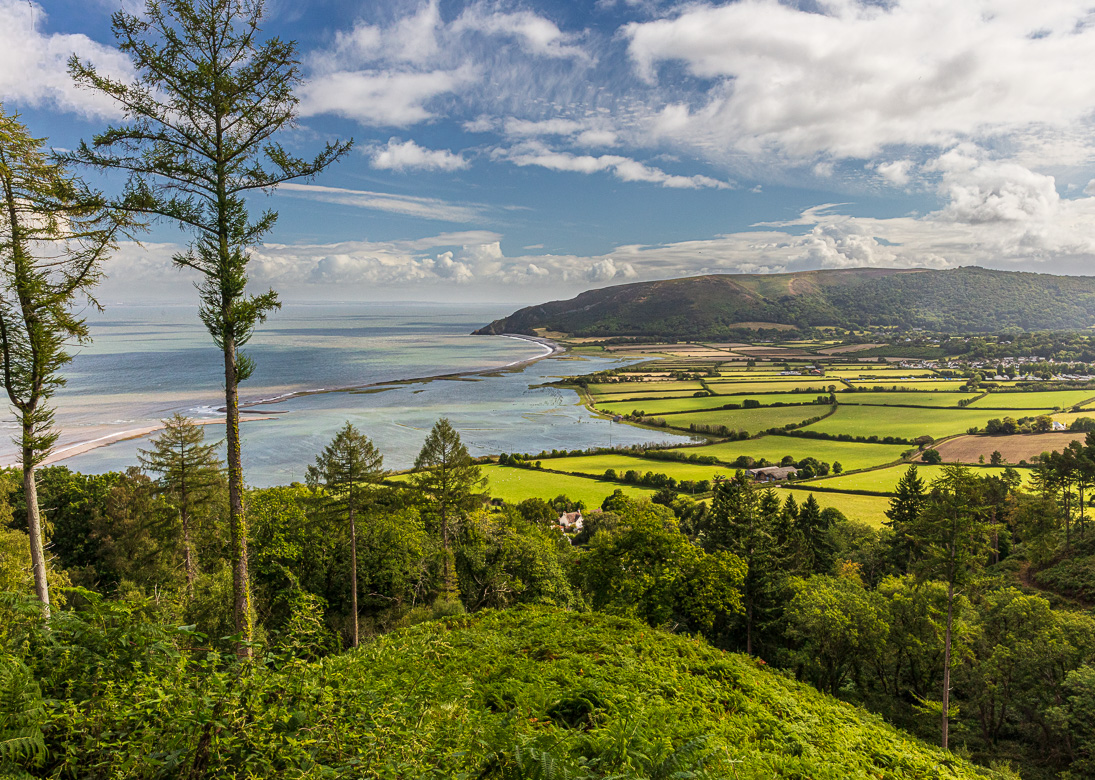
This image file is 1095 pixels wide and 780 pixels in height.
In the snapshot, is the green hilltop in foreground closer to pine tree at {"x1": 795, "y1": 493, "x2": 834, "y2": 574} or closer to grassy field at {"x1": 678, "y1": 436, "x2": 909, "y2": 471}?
pine tree at {"x1": 795, "y1": 493, "x2": 834, "y2": 574}

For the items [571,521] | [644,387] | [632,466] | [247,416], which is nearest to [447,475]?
[571,521]

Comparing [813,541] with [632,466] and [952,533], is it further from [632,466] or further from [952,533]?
[632,466]

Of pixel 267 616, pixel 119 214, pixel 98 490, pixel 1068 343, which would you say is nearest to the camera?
pixel 119 214

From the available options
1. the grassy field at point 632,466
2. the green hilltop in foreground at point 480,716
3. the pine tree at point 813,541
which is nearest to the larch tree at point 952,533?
the green hilltop in foreground at point 480,716

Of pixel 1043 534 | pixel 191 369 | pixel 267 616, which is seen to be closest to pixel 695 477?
pixel 1043 534

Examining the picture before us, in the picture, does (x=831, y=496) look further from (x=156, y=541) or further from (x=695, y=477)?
(x=156, y=541)

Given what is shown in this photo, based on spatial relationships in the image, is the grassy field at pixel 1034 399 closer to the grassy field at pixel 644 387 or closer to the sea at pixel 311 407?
the grassy field at pixel 644 387
